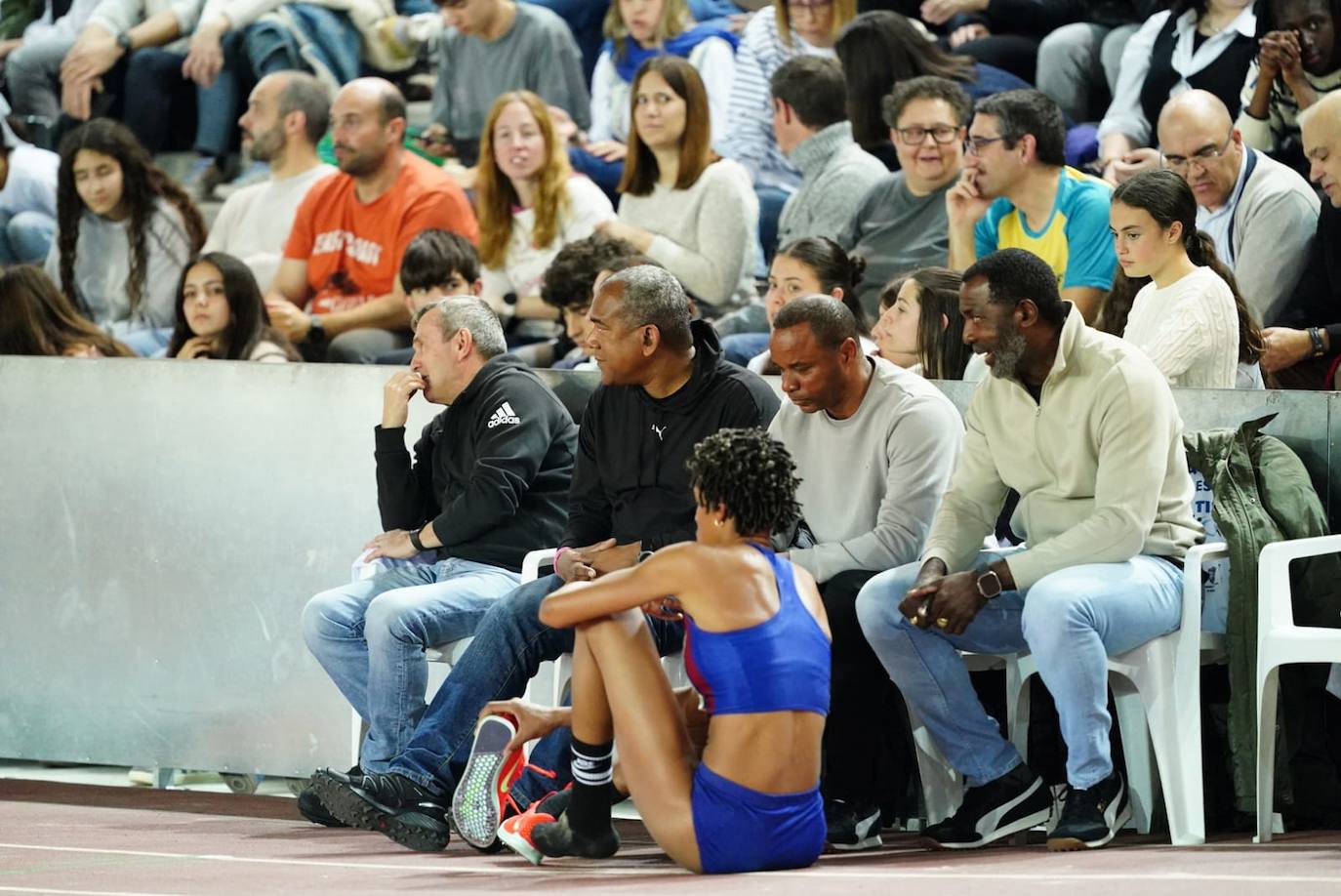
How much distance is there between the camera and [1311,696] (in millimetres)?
4590

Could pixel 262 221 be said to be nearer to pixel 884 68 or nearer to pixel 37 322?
pixel 37 322

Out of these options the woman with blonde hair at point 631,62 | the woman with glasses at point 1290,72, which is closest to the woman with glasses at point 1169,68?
the woman with glasses at point 1290,72

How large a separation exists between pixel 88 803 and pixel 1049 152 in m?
3.31

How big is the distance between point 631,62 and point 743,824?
186 inches

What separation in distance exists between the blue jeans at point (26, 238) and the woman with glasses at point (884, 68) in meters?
3.59

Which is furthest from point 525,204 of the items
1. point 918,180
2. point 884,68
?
point 918,180

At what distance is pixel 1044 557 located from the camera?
432 cm

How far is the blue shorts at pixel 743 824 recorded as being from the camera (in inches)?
146

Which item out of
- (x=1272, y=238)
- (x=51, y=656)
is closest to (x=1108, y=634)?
(x=1272, y=238)

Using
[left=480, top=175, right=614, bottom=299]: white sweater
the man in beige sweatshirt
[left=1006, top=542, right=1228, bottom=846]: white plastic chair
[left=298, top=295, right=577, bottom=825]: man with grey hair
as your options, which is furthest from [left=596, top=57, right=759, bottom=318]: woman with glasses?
[left=1006, top=542, right=1228, bottom=846]: white plastic chair

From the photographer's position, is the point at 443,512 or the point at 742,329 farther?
the point at 742,329

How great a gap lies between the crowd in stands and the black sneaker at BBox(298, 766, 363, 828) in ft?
0.05

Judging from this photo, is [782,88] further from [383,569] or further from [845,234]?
[383,569]

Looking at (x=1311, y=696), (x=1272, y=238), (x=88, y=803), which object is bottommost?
(x=88, y=803)
